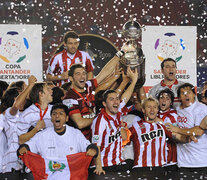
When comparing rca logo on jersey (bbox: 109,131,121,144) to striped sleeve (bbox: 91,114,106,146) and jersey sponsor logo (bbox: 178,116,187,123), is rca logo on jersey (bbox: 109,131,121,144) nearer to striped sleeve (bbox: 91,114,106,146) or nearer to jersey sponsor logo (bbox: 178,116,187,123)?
striped sleeve (bbox: 91,114,106,146)

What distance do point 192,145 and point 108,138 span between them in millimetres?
774

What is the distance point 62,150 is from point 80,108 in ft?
1.61

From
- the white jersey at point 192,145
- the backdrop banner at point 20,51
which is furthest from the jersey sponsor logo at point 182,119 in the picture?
the backdrop banner at point 20,51

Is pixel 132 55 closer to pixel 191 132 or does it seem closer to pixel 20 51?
pixel 191 132

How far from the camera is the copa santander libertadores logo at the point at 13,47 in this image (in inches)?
219

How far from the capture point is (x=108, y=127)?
3.15m

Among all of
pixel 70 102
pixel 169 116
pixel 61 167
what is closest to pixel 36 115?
pixel 70 102

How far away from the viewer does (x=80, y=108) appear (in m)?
3.34

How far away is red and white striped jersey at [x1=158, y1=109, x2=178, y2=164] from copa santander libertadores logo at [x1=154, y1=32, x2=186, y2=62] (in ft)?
8.62

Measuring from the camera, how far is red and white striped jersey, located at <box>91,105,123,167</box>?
3.12m

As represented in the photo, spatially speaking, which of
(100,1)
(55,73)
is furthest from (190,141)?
(100,1)

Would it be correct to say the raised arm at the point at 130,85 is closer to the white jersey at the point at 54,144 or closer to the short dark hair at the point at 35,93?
the white jersey at the point at 54,144

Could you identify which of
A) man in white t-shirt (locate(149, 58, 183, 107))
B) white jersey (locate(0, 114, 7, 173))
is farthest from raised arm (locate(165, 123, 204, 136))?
white jersey (locate(0, 114, 7, 173))

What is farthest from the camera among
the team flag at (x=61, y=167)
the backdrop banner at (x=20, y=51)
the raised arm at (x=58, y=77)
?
the backdrop banner at (x=20, y=51)
